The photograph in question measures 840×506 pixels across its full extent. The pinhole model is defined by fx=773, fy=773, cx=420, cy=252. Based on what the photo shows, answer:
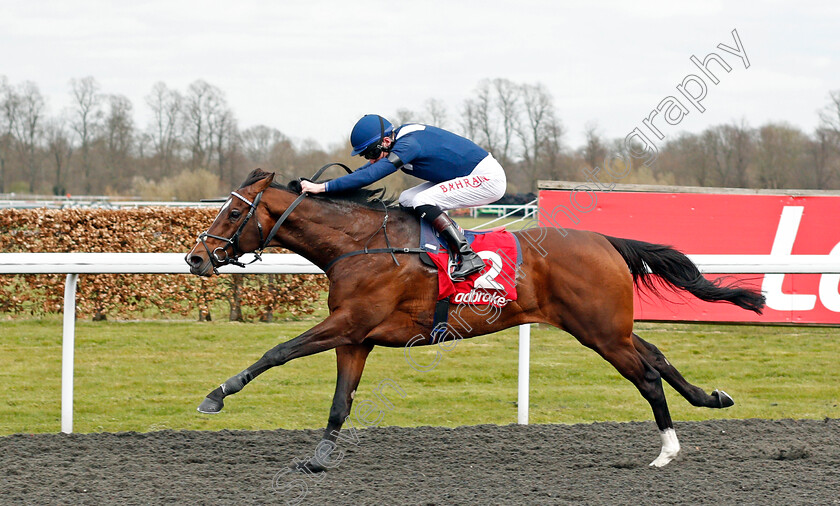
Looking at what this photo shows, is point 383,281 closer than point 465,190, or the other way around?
point 383,281

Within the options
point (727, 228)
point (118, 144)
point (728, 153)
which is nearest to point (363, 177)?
point (727, 228)

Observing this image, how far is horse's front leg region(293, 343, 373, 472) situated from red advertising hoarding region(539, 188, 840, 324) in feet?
13.4

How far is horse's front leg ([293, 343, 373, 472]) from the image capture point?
363cm

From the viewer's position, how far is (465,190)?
3969mm

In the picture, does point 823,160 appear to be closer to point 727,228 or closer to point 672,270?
point 727,228

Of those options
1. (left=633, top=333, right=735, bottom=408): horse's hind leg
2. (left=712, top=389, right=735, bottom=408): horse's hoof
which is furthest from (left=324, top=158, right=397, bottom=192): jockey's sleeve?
(left=712, top=389, right=735, bottom=408): horse's hoof

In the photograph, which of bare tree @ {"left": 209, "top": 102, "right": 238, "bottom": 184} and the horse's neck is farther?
bare tree @ {"left": 209, "top": 102, "right": 238, "bottom": 184}

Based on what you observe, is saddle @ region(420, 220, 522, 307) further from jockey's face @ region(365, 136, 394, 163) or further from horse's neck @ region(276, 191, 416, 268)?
jockey's face @ region(365, 136, 394, 163)

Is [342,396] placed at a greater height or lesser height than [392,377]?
greater

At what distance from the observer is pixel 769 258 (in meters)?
4.60

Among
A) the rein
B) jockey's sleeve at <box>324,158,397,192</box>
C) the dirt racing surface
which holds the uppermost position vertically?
jockey's sleeve at <box>324,158,397,192</box>

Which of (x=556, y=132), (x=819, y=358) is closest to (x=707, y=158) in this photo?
(x=556, y=132)

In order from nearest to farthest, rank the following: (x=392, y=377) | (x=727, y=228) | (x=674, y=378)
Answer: (x=674, y=378) → (x=392, y=377) → (x=727, y=228)

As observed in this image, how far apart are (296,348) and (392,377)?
3079 millimetres
